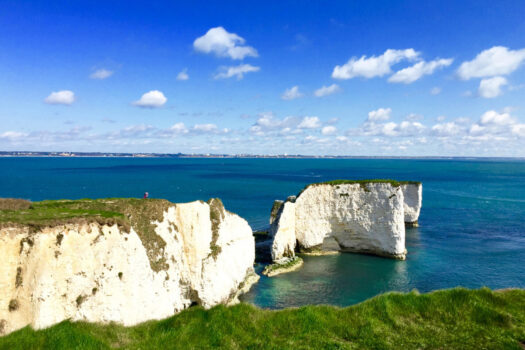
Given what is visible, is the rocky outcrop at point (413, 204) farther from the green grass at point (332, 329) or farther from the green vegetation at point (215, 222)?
the green grass at point (332, 329)

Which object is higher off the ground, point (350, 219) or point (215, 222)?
point (215, 222)

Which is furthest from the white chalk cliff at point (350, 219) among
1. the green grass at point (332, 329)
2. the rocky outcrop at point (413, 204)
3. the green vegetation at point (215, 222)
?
the green grass at point (332, 329)

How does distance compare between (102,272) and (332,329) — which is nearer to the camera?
(332,329)

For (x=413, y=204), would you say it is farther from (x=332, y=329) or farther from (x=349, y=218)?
(x=332, y=329)

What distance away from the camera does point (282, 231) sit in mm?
37875

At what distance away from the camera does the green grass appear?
1042 cm

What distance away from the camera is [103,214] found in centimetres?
1678

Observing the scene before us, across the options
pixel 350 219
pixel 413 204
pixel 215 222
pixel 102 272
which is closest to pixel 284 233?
pixel 350 219

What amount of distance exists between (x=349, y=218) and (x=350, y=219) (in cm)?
20

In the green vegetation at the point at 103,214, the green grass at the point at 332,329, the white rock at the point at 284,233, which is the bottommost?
the white rock at the point at 284,233

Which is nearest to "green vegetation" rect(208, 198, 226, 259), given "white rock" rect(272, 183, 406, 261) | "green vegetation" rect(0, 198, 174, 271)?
"green vegetation" rect(0, 198, 174, 271)

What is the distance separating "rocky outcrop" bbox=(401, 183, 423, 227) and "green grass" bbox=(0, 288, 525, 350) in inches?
1911

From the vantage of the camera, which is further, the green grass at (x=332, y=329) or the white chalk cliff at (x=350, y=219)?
the white chalk cliff at (x=350, y=219)

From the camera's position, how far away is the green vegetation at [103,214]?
15158 millimetres
